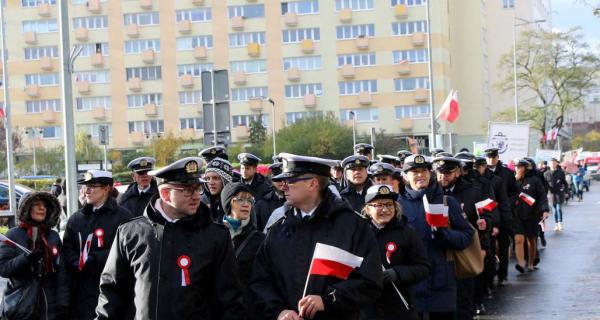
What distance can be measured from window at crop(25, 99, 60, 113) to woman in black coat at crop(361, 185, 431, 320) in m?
87.9

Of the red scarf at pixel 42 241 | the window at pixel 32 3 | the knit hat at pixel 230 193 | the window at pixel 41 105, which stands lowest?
the red scarf at pixel 42 241

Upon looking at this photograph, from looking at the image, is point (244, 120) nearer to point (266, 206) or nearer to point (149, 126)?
point (149, 126)

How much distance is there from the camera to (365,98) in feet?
286

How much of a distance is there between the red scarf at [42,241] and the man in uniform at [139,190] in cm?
190

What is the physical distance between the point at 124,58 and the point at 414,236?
85.2 metres

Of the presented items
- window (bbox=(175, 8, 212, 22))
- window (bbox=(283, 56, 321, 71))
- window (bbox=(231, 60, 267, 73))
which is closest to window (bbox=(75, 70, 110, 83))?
window (bbox=(175, 8, 212, 22))

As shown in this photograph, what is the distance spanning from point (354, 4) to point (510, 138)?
6280 centimetres

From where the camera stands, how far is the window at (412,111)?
86.3 metres

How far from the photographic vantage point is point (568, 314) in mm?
12141

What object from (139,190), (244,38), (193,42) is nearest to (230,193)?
(139,190)

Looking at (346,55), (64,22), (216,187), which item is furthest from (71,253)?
(346,55)

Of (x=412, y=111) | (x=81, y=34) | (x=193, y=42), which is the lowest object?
(x=412, y=111)

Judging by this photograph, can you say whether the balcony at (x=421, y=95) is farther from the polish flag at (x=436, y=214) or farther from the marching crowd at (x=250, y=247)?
the polish flag at (x=436, y=214)

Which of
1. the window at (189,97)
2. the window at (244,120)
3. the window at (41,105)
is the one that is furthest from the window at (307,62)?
the window at (41,105)
